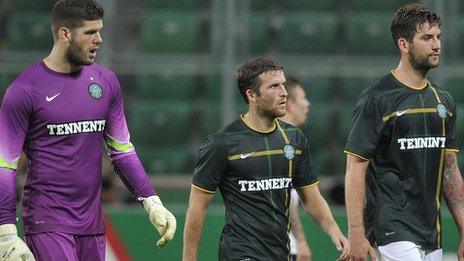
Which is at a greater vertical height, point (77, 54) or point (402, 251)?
point (77, 54)

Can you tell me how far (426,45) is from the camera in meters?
6.66

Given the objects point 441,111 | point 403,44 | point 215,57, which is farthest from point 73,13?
point 215,57

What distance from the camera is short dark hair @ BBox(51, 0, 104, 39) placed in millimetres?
6398

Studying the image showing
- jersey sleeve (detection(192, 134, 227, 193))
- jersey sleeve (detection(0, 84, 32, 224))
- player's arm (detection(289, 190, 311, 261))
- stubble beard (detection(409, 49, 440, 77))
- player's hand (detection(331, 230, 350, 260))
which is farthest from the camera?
player's arm (detection(289, 190, 311, 261))

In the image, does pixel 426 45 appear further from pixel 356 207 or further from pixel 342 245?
pixel 342 245

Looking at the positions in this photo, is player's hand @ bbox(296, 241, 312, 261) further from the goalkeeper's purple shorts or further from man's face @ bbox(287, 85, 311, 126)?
the goalkeeper's purple shorts

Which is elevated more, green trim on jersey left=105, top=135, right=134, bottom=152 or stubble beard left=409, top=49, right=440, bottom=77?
stubble beard left=409, top=49, right=440, bottom=77

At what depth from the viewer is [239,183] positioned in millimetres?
6801

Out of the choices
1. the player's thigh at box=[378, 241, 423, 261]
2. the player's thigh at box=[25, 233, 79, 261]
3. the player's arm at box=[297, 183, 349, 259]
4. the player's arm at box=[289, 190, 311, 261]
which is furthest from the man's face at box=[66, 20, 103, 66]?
the player's arm at box=[289, 190, 311, 261]

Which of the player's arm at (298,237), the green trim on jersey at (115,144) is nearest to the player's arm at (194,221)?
the green trim on jersey at (115,144)

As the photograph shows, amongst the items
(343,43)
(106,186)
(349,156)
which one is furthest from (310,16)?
(349,156)

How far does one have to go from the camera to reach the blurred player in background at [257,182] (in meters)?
6.76

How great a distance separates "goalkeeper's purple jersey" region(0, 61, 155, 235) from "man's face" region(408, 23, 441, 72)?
178 centimetres

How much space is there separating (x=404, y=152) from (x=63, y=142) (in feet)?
6.38
